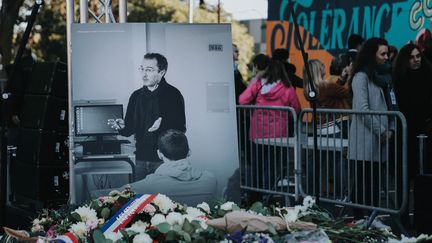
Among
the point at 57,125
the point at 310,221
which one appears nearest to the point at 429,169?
the point at 57,125

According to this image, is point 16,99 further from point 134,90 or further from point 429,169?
point 134,90

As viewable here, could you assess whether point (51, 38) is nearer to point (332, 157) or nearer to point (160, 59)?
point (332, 157)

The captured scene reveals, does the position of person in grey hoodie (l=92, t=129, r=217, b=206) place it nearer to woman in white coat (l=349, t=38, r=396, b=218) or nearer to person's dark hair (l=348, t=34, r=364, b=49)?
woman in white coat (l=349, t=38, r=396, b=218)

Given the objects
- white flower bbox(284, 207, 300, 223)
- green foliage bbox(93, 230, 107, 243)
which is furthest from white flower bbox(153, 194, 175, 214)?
white flower bbox(284, 207, 300, 223)

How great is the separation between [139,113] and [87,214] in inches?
79.6

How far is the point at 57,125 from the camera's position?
9125 mm

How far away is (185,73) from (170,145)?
497mm

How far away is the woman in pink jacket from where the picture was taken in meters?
9.68

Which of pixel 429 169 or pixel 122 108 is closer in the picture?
pixel 122 108

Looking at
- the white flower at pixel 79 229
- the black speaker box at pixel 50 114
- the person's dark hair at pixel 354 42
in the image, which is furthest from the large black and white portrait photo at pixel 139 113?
the person's dark hair at pixel 354 42

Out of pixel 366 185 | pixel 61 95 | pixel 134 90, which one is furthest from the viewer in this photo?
pixel 61 95

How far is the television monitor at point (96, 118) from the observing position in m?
6.24

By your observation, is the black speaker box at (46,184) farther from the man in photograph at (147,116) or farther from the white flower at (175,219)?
the white flower at (175,219)

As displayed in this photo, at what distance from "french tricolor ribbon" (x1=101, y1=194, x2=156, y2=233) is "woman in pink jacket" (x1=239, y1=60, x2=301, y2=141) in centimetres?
541
